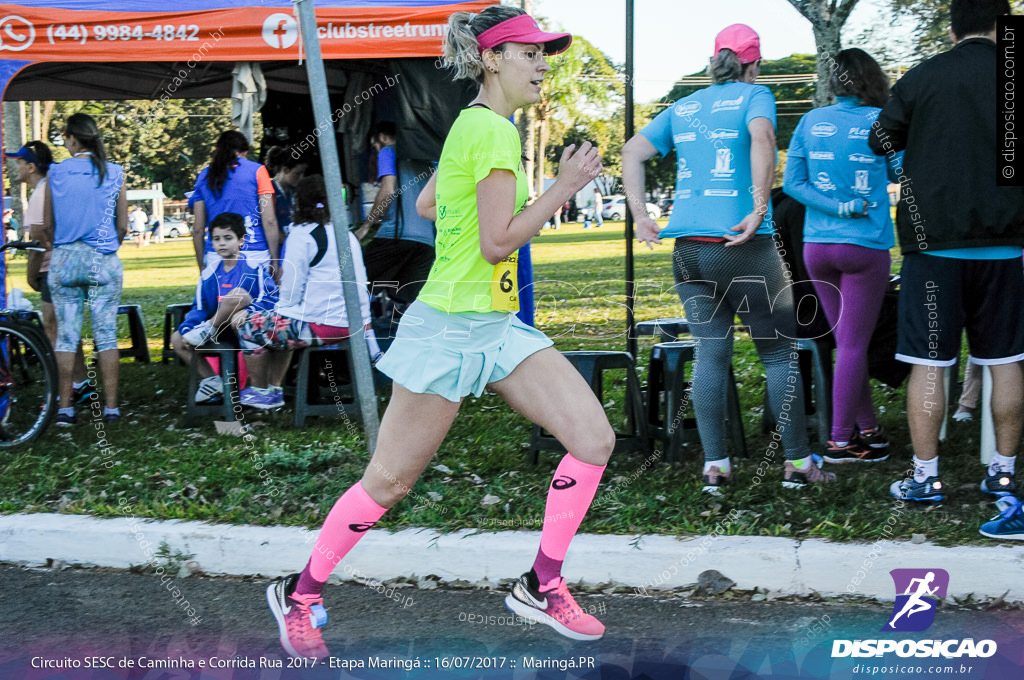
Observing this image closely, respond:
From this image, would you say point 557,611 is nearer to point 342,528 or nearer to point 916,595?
point 342,528

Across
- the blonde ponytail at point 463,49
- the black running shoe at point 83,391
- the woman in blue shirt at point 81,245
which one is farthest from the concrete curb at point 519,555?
the black running shoe at point 83,391

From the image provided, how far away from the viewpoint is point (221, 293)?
6699mm

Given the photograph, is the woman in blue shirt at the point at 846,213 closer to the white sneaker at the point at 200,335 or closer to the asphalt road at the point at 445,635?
the asphalt road at the point at 445,635

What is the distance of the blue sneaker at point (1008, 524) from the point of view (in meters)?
3.82

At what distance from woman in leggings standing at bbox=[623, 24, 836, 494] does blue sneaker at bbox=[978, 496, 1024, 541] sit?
918 millimetres

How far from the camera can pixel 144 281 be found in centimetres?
2253

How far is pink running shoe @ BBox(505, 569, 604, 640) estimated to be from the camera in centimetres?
315

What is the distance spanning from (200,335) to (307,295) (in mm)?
806

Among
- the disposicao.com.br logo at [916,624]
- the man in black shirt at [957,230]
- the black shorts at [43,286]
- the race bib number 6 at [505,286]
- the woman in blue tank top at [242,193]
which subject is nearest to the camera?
the race bib number 6 at [505,286]

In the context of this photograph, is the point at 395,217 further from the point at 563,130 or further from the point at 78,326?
the point at 563,130

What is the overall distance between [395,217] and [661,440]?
346 centimetres

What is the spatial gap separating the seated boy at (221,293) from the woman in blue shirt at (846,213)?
11.3 ft

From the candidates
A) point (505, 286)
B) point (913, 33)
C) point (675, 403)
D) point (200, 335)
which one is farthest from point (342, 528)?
point (913, 33)

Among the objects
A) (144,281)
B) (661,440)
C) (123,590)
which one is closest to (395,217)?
(661,440)
